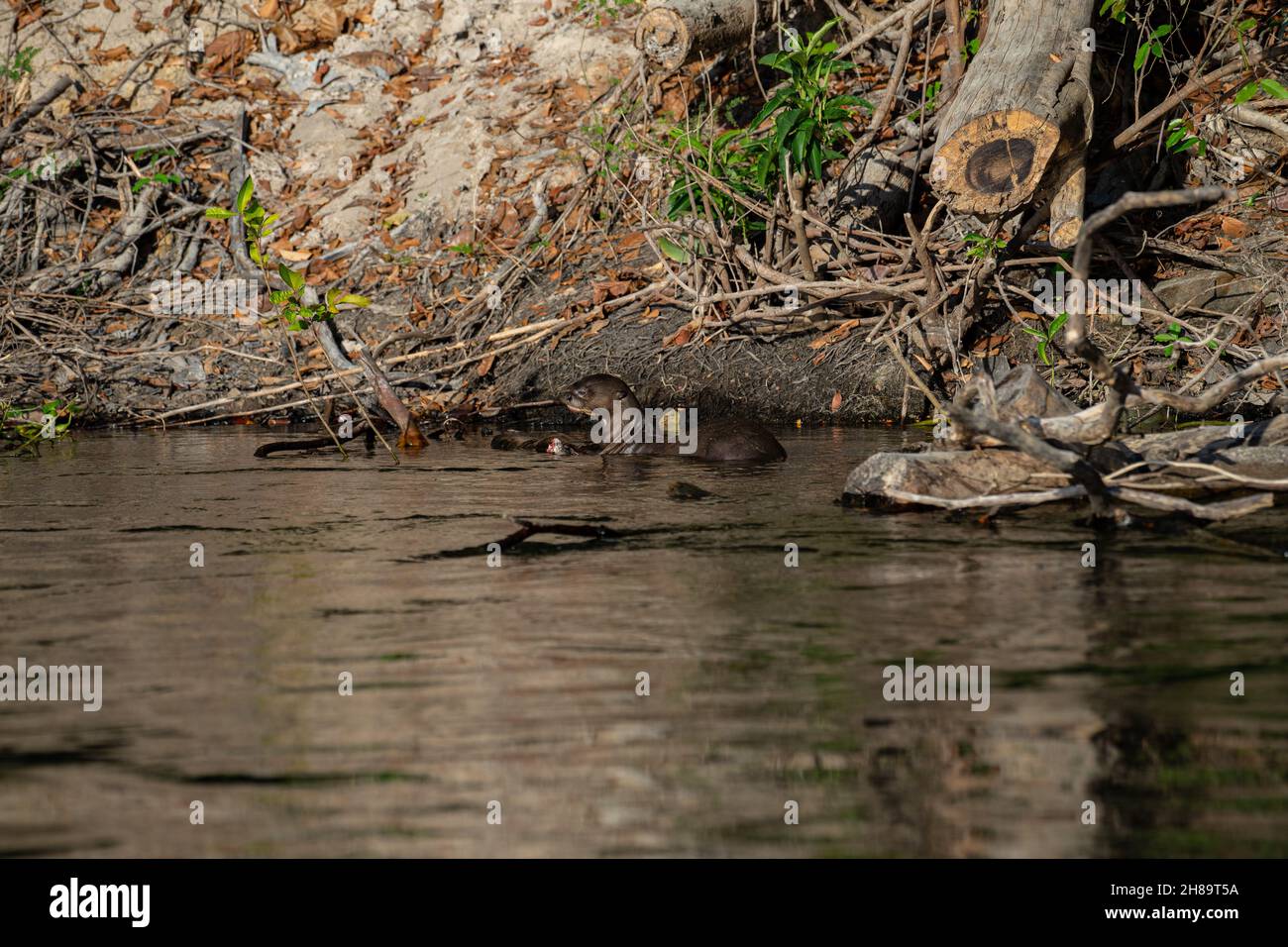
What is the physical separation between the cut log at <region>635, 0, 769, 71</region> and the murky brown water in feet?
18.8

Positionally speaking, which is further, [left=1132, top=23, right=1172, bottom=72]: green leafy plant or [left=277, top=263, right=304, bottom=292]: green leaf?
[left=1132, top=23, right=1172, bottom=72]: green leafy plant

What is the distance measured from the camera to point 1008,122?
814 cm

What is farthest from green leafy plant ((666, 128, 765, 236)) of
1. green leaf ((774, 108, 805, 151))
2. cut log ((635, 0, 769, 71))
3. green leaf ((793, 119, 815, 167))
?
cut log ((635, 0, 769, 71))

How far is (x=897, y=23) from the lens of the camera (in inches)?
437

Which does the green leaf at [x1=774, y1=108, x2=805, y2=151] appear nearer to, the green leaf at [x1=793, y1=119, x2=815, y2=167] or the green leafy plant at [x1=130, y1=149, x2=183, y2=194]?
the green leaf at [x1=793, y1=119, x2=815, y2=167]

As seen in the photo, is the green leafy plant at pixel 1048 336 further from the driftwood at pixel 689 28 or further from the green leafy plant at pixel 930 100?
the driftwood at pixel 689 28

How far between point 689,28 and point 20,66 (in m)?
7.32

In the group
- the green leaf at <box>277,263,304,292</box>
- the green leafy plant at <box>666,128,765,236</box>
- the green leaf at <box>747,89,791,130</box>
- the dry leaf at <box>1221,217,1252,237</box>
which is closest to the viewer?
the green leaf at <box>277,263,304,292</box>

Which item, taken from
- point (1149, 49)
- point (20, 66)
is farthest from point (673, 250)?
point (20, 66)

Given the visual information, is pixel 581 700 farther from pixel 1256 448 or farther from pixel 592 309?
pixel 592 309

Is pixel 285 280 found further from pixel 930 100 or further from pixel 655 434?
pixel 930 100

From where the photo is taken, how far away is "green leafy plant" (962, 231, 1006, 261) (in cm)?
897

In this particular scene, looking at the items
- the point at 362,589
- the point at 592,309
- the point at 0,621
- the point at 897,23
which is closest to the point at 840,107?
the point at 897,23
